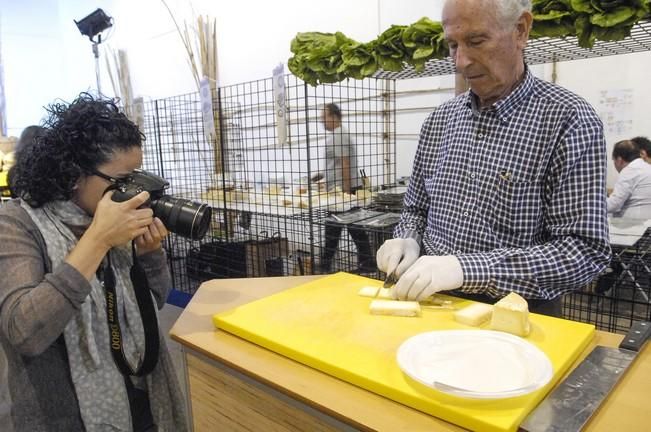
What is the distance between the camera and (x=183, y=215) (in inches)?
39.2

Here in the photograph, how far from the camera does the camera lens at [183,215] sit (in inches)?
38.9

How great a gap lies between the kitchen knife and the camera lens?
0.72 metres

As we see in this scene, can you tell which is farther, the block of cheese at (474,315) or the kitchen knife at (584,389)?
the block of cheese at (474,315)

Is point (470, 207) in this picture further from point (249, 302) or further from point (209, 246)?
point (209, 246)

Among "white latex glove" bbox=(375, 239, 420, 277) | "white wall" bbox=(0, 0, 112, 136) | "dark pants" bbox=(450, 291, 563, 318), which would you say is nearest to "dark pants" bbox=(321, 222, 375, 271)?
"white latex glove" bbox=(375, 239, 420, 277)

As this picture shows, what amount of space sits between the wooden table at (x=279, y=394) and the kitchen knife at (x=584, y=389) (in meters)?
0.02

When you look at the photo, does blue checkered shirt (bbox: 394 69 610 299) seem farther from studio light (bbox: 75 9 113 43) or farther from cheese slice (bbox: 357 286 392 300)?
studio light (bbox: 75 9 113 43)

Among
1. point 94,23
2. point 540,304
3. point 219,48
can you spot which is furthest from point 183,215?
point 94,23

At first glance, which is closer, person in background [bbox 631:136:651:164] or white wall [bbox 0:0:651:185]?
person in background [bbox 631:136:651:164]

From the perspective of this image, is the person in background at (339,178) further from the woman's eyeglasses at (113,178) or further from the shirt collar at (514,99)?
the woman's eyeglasses at (113,178)

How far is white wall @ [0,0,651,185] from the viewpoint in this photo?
329 centimetres

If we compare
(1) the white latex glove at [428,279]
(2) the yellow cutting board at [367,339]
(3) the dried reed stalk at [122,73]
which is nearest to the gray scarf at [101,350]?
(2) the yellow cutting board at [367,339]

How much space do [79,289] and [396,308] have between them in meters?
0.64

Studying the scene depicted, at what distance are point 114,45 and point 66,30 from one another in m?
1.37
